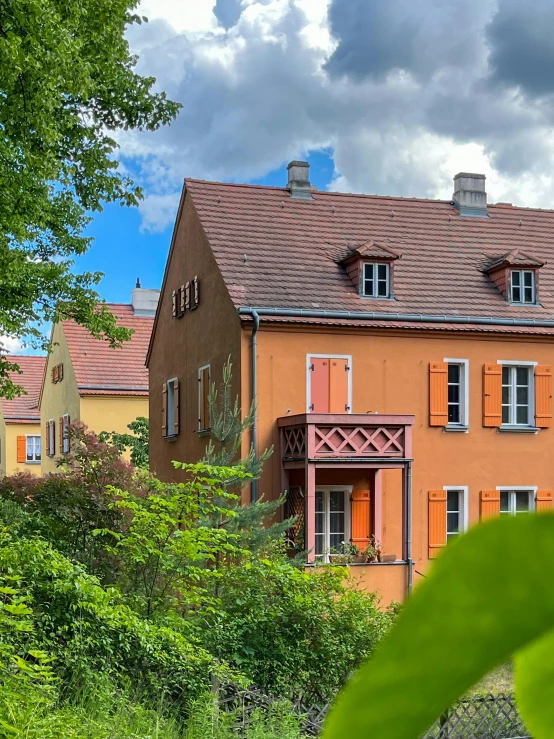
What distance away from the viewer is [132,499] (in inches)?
369

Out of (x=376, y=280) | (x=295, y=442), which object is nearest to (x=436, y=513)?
(x=295, y=442)

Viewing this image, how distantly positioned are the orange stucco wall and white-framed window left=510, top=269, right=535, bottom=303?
1.06 meters

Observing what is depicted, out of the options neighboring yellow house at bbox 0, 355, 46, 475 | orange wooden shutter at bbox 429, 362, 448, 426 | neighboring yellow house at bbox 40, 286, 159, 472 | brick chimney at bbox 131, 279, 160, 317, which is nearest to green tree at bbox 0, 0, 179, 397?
orange wooden shutter at bbox 429, 362, 448, 426

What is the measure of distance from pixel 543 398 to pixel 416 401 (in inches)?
95.3

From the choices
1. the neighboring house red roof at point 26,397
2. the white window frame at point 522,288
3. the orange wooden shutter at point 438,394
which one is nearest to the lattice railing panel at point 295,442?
the orange wooden shutter at point 438,394

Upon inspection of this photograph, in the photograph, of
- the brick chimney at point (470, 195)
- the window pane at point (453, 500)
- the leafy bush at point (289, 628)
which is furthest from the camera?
the brick chimney at point (470, 195)

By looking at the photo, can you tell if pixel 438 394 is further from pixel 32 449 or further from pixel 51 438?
pixel 32 449

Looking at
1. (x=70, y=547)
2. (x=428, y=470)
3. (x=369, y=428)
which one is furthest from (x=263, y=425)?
(x=70, y=547)

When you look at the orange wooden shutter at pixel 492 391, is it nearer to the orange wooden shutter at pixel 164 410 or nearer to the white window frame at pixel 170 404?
the white window frame at pixel 170 404

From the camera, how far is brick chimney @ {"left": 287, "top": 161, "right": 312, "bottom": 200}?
65.0ft

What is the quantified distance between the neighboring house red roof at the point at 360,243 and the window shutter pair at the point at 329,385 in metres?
0.76

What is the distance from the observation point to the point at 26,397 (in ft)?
130

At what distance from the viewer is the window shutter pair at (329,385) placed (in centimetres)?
1636

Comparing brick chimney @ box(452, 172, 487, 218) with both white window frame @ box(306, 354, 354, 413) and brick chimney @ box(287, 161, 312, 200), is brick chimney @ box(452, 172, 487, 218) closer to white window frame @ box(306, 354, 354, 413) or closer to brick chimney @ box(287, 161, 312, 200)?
brick chimney @ box(287, 161, 312, 200)
